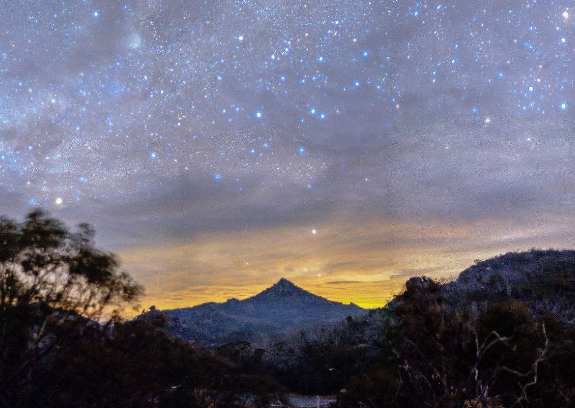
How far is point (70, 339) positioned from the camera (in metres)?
15.7

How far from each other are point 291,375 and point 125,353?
18.8 metres

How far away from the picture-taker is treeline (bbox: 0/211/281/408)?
47.0 ft

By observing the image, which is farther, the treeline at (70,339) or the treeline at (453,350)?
the treeline at (70,339)

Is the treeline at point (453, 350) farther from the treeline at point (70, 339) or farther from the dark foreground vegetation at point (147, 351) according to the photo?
the treeline at point (70, 339)

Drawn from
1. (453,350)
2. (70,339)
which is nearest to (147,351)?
(70,339)

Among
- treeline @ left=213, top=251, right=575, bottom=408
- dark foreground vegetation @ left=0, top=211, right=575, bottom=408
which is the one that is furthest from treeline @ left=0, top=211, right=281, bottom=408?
treeline @ left=213, top=251, right=575, bottom=408

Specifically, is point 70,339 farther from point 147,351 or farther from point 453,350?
point 453,350

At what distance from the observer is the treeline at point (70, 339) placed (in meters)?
14.3

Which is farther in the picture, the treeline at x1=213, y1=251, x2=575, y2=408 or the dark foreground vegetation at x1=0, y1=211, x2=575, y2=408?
the dark foreground vegetation at x1=0, y1=211, x2=575, y2=408

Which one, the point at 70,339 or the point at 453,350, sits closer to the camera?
the point at 453,350

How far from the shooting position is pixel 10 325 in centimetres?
1431

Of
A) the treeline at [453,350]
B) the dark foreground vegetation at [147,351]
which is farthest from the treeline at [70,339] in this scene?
the treeline at [453,350]

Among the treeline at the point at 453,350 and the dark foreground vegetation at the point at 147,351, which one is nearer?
the treeline at the point at 453,350

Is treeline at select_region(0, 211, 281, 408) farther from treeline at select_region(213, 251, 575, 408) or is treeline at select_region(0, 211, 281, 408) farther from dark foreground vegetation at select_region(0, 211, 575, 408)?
treeline at select_region(213, 251, 575, 408)
